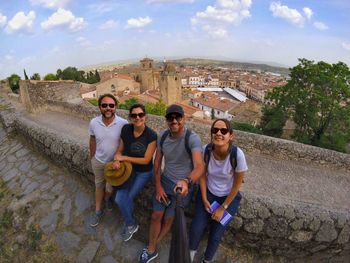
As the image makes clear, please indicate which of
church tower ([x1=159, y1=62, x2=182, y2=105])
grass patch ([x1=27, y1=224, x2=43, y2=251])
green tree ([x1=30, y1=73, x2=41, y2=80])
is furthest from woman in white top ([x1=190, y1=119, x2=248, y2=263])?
green tree ([x1=30, y1=73, x2=41, y2=80])

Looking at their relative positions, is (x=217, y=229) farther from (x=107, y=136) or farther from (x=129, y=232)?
(x=107, y=136)

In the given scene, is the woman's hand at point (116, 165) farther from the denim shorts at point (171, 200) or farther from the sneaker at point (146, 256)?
A: the sneaker at point (146, 256)

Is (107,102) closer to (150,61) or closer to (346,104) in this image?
(346,104)

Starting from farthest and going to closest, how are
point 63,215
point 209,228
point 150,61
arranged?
point 150,61, point 63,215, point 209,228

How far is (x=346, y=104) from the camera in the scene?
1534 cm

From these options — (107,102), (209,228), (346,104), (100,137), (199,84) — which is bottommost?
(199,84)

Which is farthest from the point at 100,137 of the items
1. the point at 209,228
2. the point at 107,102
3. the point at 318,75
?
Answer: the point at 318,75

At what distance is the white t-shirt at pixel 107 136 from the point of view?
10.6 ft

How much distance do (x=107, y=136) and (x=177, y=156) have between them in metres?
1.05

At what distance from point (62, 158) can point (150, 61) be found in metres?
58.7

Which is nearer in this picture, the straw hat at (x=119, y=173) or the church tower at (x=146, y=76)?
the straw hat at (x=119, y=173)

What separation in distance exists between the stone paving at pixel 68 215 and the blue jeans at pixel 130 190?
48 centimetres

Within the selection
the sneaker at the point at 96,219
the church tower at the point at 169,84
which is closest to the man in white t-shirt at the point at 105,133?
the sneaker at the point at 96,219

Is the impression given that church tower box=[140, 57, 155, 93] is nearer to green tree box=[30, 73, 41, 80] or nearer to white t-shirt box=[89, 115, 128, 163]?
green tree box=[30, 73, 41, 80]
